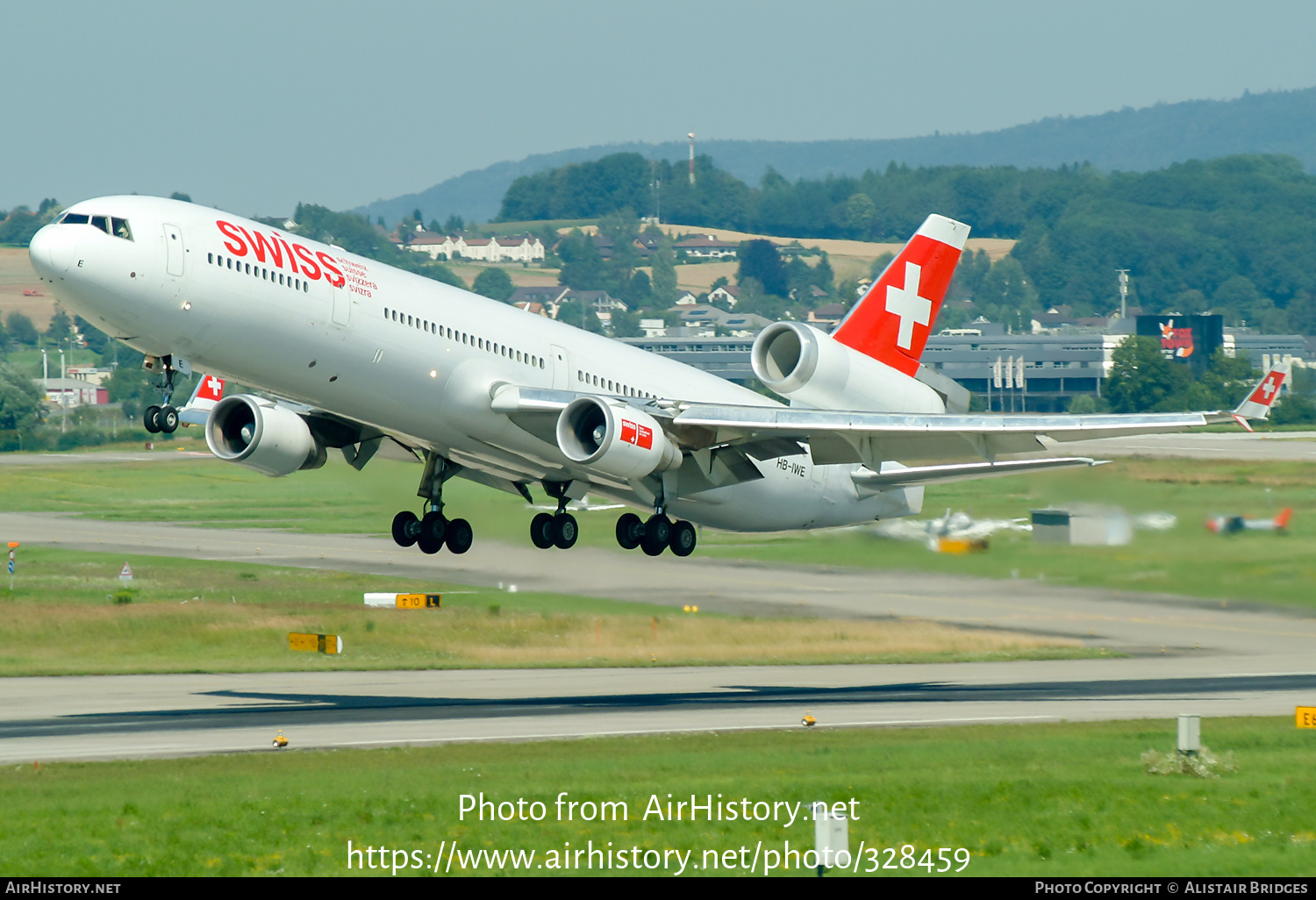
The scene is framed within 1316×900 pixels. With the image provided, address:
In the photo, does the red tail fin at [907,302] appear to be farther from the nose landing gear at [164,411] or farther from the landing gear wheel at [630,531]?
the nose landing gear at [164,411]

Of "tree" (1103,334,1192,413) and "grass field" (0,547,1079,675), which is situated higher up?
"tree" (1103,334,1192,413)

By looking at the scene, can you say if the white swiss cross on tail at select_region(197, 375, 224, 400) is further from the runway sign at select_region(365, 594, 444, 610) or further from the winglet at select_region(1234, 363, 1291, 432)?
the winglet at select_region(1234, 363, 1291, 432)

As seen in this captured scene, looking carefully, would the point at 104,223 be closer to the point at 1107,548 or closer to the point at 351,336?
the point at 351,336

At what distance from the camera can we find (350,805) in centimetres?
2967

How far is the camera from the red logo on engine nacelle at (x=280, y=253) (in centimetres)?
3294

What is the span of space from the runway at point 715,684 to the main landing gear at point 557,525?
482cm

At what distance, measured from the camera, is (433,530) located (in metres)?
42.8

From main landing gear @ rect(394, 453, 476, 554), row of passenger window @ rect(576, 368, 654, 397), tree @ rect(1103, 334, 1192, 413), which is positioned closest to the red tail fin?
row of passenger window @ rect(576, 368, 654, 397)

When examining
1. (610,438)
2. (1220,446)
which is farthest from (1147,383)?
(610,438)

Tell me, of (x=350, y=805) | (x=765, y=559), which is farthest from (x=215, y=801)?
(x=765, y=559)

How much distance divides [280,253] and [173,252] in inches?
98.9

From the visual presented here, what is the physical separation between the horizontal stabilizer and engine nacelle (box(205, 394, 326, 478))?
51.5 feet

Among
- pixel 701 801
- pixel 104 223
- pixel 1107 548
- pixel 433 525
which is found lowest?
pixel 701 801

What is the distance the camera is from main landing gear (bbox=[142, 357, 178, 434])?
32.3m
